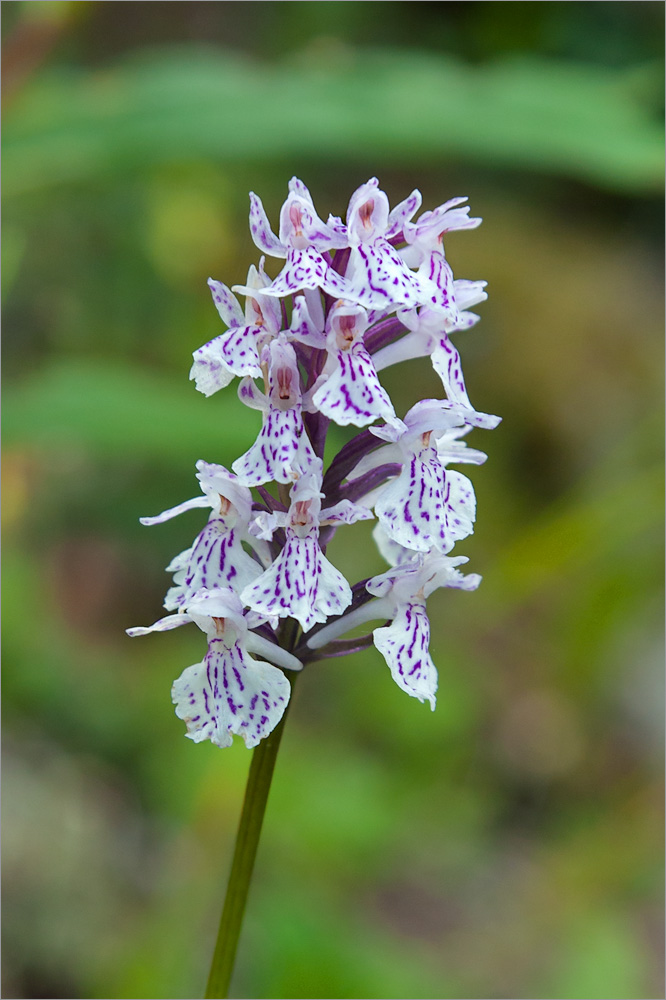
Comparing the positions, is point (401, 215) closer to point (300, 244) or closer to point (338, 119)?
point (300, 244)

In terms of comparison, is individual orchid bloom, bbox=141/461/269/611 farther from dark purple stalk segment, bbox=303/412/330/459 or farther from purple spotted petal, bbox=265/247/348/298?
purple spotted petal, bbox=265/247/348/298

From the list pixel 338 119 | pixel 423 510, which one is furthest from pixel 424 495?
pixel 338 119

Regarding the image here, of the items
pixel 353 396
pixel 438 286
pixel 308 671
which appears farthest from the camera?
pixel 308 671

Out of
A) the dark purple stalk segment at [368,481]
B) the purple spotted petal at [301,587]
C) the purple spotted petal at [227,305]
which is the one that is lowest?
the purple spotted petal at [301,587]

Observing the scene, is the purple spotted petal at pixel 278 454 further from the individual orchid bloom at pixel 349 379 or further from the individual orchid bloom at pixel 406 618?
the individual orchid bloom at pixel 406 618

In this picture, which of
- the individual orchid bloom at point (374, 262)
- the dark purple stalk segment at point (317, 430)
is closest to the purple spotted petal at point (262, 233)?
the individual orchid bloom at point (374, 262)

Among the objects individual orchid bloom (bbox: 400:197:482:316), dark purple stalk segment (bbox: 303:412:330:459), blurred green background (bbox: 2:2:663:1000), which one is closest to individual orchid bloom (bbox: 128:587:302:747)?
dark purple stalk segment (bbox: 303:412:330:459)
